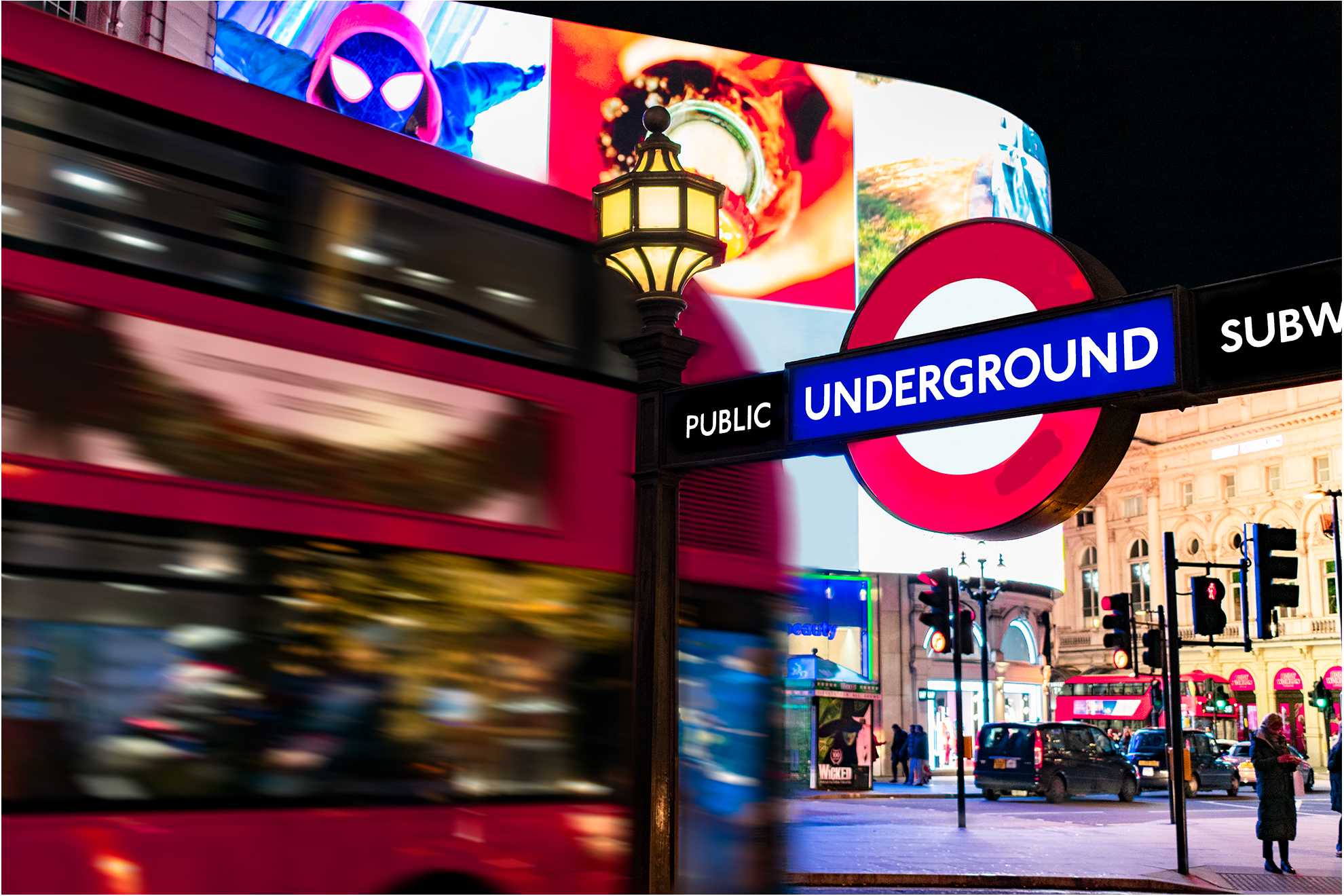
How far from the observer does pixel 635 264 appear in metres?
5.78

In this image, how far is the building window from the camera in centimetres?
5453

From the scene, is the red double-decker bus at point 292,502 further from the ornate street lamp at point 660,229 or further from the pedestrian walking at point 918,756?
the pedestrian walking at point 918,756

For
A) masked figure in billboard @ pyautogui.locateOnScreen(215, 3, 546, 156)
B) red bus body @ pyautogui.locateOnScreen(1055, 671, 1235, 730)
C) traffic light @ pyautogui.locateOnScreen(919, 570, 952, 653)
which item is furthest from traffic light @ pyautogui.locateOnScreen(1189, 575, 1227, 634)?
red bus body @ pyautogui.locateOnScreen(1055, 671, 1235, 730)

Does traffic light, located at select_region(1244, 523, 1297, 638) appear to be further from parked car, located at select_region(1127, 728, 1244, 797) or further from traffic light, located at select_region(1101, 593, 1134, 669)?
parked car, located at select_region(1127, 728, 1244, 797)

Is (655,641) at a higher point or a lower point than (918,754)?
higher

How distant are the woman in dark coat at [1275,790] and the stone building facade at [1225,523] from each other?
37.3 metres

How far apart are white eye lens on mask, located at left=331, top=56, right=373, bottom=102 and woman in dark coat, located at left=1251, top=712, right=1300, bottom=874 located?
969 inches

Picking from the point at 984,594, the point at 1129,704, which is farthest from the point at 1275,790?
the point at 1129,704

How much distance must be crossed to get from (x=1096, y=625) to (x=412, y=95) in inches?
2077

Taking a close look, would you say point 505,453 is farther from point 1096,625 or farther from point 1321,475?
point 1096,625

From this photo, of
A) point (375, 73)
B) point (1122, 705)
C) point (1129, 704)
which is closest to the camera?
point (375, 73)

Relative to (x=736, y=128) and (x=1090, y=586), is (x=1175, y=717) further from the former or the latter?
(x=1090, y=586)

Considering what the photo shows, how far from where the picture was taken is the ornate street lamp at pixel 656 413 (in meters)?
5.41

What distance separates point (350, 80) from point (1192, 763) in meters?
26.7
